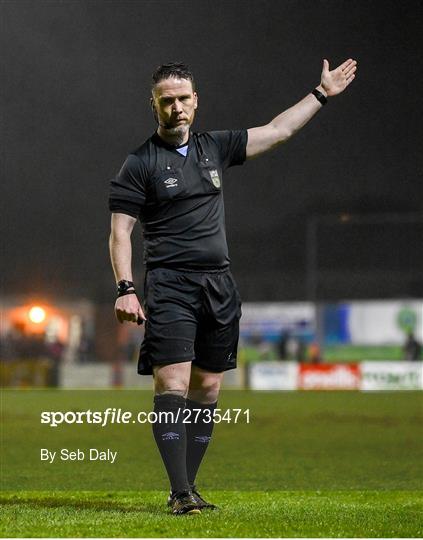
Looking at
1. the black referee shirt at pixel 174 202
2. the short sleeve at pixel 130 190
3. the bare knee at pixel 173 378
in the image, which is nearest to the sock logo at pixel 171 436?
the bare knee at pixel 173 378

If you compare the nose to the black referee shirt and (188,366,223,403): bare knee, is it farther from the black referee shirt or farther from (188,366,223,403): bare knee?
(188,366,223,403): bare knee

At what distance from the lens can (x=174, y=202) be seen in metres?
5.15

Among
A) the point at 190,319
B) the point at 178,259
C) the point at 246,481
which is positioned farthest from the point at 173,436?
the point at 246,481

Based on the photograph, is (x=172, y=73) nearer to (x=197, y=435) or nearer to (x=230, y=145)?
(x=230, y=145)

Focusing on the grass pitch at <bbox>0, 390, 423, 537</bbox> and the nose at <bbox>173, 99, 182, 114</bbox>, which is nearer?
the grass pitch at <bbox>0, 390, 423, 537</bbox>

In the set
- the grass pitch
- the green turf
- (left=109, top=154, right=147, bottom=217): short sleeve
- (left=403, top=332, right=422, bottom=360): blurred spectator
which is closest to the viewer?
the green turf

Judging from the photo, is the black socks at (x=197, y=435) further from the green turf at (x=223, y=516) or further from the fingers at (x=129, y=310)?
the fingers at (x=129, y=310)

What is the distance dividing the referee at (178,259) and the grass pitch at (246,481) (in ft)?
1.61

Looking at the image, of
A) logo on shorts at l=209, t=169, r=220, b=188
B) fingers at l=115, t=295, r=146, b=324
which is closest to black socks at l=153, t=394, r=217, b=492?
fingers at l=115, t=295, r=146, b=324

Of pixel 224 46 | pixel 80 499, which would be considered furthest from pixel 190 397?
pixel 224 46

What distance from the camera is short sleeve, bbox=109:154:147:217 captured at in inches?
200

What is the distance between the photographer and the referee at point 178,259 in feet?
16.4

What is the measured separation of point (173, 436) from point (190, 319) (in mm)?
563

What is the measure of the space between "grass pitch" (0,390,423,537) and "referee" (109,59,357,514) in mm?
492
